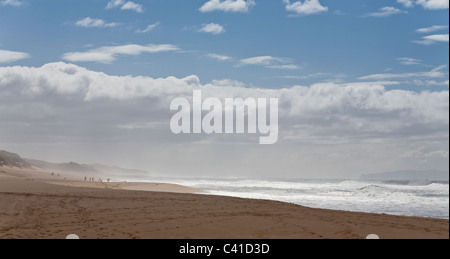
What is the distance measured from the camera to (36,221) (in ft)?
48.3

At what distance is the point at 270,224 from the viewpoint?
50.2ft

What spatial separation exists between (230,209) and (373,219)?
5860 millimetres
